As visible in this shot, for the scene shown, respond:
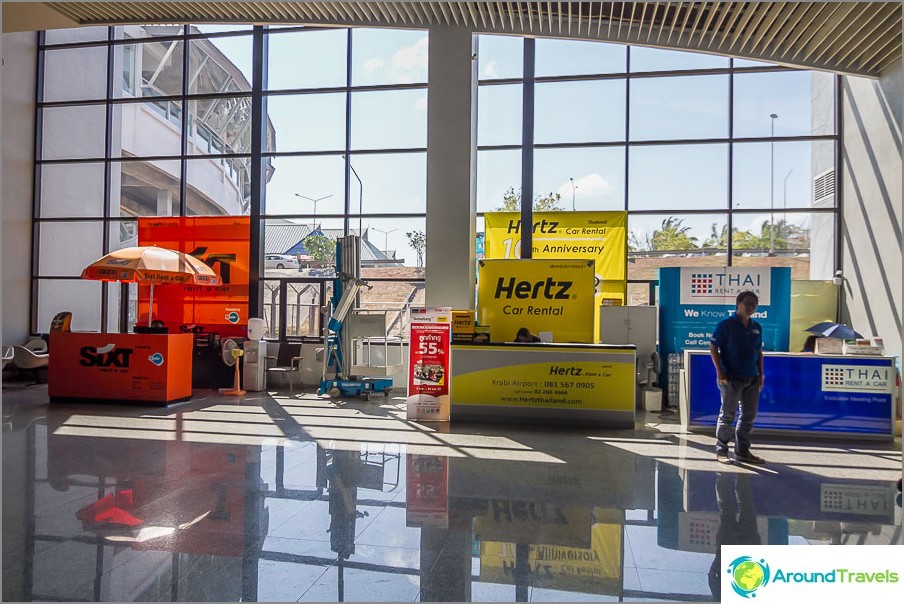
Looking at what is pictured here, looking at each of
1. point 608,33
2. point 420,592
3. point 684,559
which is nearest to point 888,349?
point 608,33

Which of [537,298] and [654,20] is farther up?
[654,20]

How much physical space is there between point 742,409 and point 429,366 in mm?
3697

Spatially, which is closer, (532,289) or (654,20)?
(654,20)

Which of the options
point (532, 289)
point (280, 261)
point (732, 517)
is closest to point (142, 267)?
point (532, 289)

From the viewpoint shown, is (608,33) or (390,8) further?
(390,8)

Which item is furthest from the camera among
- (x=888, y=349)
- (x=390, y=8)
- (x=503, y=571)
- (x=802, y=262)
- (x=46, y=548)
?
(x=802, y=262)

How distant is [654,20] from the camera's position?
7746 millimetres

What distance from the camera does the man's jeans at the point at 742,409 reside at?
5590mm

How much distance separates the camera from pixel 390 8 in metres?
8.89

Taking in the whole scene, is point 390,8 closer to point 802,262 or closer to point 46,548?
point 46,548

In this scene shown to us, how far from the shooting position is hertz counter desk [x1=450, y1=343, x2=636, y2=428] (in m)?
7.32

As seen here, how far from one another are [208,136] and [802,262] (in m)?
18.7

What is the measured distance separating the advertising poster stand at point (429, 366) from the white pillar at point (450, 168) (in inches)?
56.6

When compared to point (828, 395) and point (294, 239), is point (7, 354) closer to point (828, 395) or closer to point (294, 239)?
point (828, 395)
